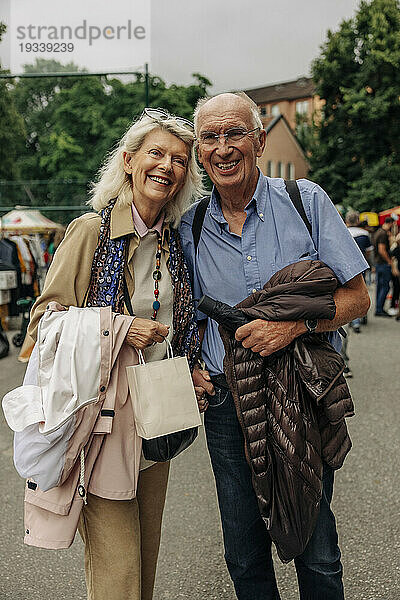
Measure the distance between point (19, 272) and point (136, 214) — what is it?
9.08 m

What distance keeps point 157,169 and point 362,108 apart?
1412 inches

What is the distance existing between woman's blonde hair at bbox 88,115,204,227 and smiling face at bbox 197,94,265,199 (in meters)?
0.10

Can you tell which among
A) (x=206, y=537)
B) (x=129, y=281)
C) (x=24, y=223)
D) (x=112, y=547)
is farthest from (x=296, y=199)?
(x=24, y=223)

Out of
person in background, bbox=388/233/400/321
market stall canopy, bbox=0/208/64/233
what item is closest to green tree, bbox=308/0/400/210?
market stall canopy, bbox=0/208/64/233

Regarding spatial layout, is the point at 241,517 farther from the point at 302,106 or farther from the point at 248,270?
the point at 302,106

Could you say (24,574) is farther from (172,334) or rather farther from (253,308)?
(253,308)

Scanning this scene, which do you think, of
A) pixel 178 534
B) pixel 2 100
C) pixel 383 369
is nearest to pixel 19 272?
pixel 383 369

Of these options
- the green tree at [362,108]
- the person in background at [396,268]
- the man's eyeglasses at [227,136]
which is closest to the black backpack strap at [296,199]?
the man's eyeglasses at [227,136]

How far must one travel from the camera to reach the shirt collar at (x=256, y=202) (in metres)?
2.37

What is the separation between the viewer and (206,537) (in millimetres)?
3748

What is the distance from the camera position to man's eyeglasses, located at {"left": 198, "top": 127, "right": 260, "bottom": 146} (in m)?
2.31

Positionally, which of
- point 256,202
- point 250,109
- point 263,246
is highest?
point 250,109

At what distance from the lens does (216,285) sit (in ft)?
7.86

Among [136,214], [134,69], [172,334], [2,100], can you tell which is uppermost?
[2,100]
